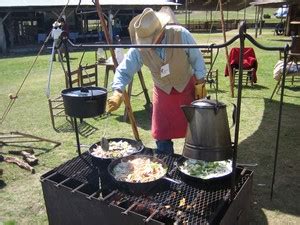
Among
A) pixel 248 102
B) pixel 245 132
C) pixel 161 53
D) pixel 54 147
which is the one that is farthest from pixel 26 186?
pixel 248 102

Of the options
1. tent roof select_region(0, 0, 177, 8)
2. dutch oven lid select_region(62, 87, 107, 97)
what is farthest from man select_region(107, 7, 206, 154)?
tent roof select_region(0, 0, 177, 8)

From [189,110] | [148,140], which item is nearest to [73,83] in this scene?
[148,140]

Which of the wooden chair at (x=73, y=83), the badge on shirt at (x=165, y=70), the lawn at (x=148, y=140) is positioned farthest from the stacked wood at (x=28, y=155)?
the badge on shirt at (x=165, y=70)

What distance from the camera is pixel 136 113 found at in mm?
6859

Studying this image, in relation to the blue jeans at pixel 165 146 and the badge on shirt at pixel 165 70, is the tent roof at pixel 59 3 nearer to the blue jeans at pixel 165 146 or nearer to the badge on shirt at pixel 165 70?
the blue jeans at pixel 165 146

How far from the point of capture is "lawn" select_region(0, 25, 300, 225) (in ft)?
11.3

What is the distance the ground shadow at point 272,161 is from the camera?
3428 millimetres

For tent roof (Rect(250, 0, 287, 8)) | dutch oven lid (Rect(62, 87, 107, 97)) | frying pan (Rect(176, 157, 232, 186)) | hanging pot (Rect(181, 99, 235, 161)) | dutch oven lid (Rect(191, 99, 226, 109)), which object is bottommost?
frying pan (Rect(176, 157, 232, 186))

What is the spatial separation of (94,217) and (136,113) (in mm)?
4313

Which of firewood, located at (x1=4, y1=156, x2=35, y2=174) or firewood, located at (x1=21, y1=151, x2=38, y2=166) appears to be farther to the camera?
firewood, located at (x1=21, y1=151, x2=38, y2=166)

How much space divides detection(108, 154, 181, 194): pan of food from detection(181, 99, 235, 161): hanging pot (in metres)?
0.44

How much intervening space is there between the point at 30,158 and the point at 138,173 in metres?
2.44

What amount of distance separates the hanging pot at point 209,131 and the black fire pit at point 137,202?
1.42ft

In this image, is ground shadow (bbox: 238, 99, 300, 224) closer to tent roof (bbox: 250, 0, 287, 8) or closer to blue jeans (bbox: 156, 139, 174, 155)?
blue jeans (bbox: 156, 139, 174, 155)
